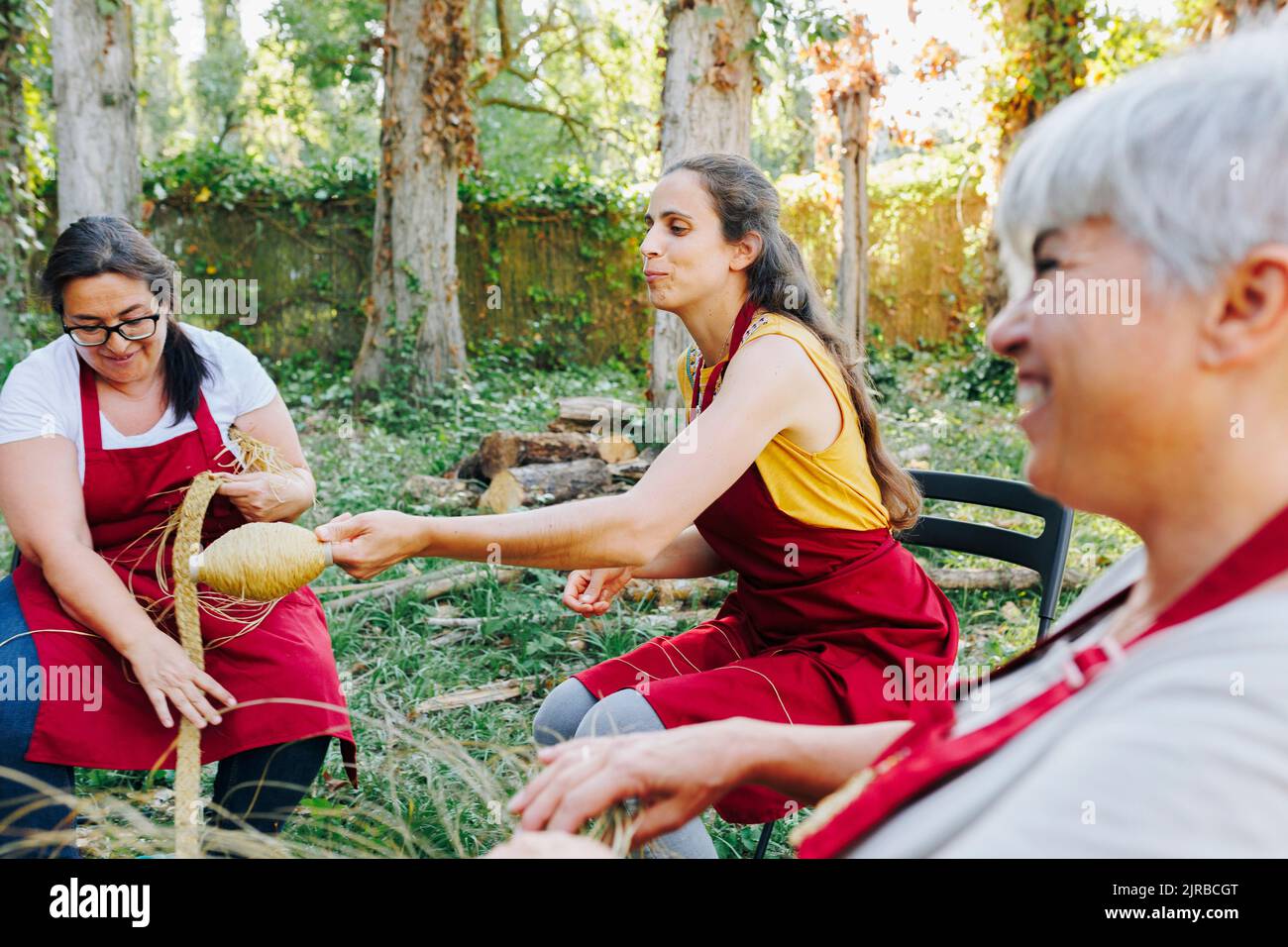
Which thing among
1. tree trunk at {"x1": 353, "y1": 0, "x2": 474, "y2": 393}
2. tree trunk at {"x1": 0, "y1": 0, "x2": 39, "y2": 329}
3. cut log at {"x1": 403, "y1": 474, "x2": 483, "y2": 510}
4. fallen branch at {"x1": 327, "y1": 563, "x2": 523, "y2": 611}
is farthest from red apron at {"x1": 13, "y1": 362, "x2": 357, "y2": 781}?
tree trunk at {"x1": 0, "y1": 0, "x2": 39, "y2": 329}

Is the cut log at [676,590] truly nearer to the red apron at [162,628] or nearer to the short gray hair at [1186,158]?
the red apron at [162,628]

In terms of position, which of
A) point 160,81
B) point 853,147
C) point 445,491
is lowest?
point 445,491

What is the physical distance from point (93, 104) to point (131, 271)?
17.7 ft

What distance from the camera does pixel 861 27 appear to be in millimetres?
11258

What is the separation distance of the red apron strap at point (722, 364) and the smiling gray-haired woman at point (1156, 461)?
54.6 inches

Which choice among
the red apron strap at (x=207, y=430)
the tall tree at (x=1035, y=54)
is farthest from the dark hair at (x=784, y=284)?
the tall tree at (x=1035, y=54)

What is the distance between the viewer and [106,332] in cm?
255

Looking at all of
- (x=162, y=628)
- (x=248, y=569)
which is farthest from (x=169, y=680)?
(x=248, y=569)

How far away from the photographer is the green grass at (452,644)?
254 centimetres

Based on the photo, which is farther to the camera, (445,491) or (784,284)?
(445,491)

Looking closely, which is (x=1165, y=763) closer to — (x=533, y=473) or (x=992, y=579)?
(x=992, y=579)

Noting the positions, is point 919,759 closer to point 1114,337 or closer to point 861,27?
point 1114,337

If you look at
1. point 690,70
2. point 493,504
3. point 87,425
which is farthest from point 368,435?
point 87,425
